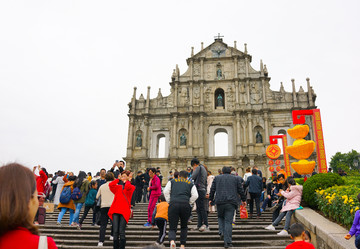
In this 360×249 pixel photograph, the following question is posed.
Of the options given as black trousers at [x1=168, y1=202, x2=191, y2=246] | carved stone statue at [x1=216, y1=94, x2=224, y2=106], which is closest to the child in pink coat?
black trousers at [x1=168, y1=202, x2=191, y2=246]

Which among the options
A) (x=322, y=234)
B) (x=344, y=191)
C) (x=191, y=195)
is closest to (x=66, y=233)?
(x=191, y=195)

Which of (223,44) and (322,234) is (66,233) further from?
(223,44)

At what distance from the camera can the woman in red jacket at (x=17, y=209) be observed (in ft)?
4.99

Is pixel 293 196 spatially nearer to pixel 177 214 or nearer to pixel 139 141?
pixel 177 214

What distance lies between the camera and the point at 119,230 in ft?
19.6

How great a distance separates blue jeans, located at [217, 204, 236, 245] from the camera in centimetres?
661

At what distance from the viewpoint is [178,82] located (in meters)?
28.5

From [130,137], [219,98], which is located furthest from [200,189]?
[219,98]

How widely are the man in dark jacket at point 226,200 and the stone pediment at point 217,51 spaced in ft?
77.2

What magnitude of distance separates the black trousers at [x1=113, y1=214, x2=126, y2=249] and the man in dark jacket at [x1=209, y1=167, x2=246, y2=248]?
2.27 metres

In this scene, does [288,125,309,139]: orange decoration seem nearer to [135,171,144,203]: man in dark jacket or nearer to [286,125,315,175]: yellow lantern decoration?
[286,125,315,175]: yellow lantern decoration

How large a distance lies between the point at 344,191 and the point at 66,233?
757 cm

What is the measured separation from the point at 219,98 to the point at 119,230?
2294 centimetres

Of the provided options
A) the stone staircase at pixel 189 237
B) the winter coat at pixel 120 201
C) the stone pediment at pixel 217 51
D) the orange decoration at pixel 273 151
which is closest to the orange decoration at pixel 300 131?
the stone staircase at pixel 189 237
